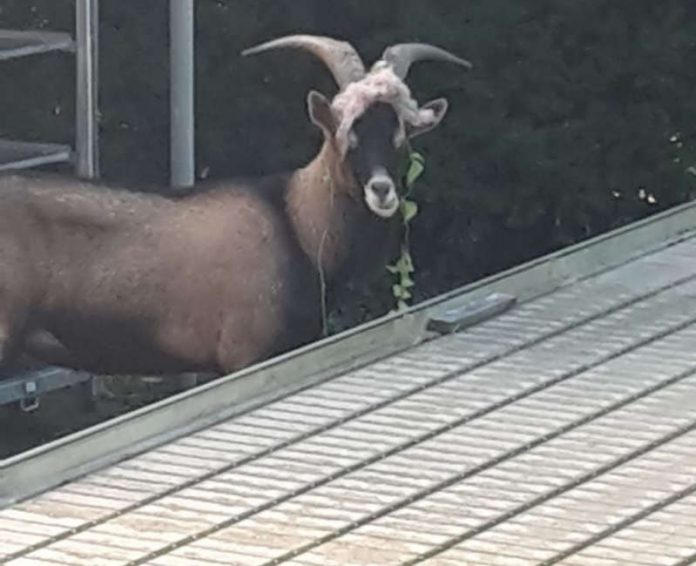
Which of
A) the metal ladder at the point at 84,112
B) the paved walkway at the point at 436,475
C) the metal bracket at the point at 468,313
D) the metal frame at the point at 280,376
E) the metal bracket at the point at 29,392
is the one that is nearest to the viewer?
the paved walkway at the point at 436,475

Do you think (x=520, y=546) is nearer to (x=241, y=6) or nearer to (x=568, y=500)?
(x=568, y=500)

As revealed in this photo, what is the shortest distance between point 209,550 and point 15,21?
711 centimetres

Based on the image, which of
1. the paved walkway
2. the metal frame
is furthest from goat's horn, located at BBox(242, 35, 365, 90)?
the paved walkway

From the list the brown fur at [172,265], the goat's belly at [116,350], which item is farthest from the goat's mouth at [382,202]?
the goat's belly at [116,350]

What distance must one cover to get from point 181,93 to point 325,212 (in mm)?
1018

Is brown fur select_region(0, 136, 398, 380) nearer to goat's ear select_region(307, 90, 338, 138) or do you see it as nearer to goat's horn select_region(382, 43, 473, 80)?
goat's ear select_region(307, 90, 338, 138)

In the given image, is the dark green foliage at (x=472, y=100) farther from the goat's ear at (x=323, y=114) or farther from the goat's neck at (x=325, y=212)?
the goat's neck at (x=325, y=212)

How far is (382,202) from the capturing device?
8328 mm

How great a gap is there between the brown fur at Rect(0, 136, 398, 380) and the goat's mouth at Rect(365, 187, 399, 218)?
16 cm

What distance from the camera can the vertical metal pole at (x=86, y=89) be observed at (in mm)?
8812

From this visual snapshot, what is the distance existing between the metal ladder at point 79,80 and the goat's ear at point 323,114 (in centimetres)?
85

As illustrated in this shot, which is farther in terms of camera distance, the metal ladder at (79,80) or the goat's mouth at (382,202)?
the metal ladder at (79,80)

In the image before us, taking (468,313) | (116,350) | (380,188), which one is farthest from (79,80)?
(468,313)

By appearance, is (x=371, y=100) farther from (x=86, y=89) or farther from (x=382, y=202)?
(x=86, y=89)
